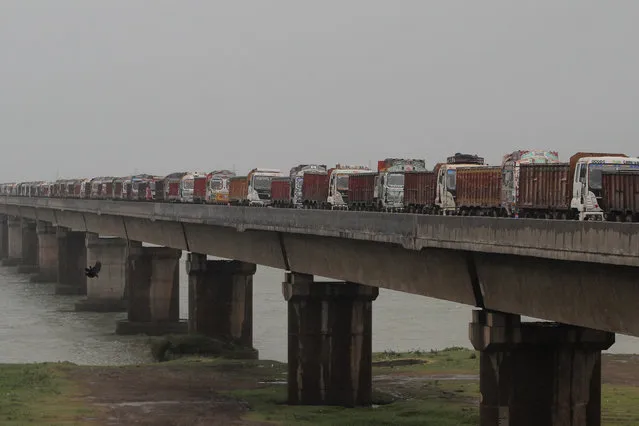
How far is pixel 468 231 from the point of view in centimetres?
2628

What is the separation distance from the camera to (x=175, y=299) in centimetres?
7356

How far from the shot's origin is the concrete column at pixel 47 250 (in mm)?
119188

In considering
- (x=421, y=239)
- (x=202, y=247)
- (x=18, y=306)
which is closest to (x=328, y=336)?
(x=421, y=239)

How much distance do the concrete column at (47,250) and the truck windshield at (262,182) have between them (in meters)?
58.1

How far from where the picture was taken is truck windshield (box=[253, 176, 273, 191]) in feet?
214

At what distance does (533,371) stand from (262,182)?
39237 millimetres

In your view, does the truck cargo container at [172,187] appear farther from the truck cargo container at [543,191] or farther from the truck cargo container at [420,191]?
the truck cargo container at [543,191]

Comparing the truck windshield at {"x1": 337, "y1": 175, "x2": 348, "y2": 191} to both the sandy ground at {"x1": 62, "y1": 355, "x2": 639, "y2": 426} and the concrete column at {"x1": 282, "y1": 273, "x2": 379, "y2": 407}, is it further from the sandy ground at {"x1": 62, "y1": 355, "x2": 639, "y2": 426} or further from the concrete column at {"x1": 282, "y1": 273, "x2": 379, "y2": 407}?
the concrete column at {"x1": 282, "y1": 273, "x2": 379, "y2": 407}

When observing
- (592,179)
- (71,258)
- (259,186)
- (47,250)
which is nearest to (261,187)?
(259,186)

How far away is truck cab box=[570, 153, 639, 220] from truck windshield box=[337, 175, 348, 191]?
23.2 metres

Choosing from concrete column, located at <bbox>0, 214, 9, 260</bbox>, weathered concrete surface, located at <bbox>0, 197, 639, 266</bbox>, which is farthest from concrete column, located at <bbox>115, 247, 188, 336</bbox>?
concrete column, located at <bbox>0, 214, 9, 260</bbox>

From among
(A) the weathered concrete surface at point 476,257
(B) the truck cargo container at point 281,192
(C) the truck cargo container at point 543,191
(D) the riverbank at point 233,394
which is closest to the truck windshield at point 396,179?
(A) the weathered concrete surface at point 476,257

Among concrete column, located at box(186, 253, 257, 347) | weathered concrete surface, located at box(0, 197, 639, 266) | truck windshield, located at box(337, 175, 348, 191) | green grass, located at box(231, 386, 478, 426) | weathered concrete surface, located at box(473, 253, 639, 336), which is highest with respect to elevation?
truck windshield, located at box(337, 175, 348, 191)

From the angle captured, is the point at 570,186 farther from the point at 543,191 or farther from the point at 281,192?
the point at 281,192
